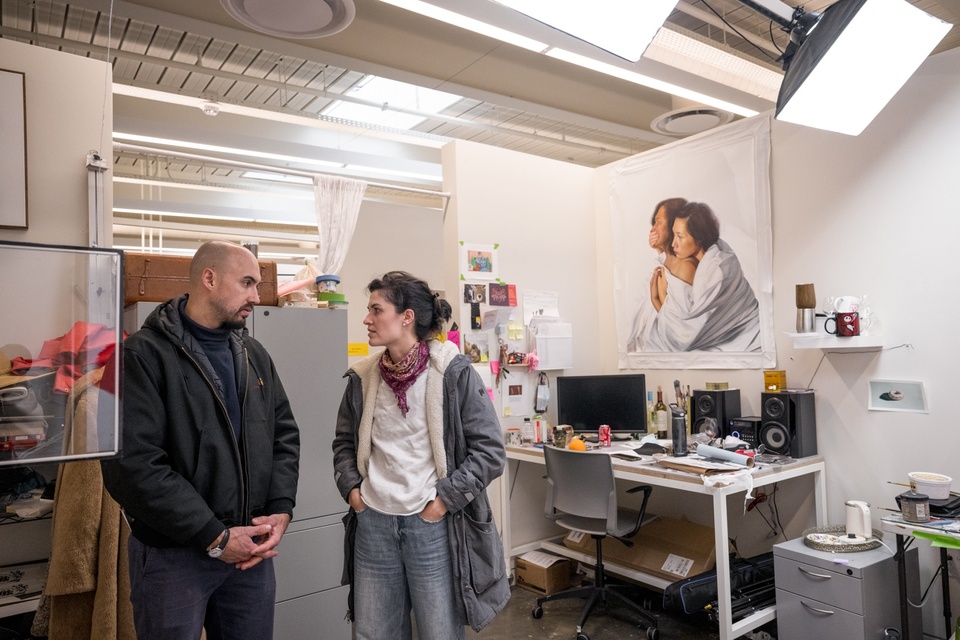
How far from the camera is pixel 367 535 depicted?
1982 millimetres

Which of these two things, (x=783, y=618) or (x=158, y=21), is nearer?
(x=783, y=618)

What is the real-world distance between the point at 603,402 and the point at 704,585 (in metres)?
1.34

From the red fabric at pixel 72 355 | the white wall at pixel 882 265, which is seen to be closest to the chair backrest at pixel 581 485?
the white wall at pixel 882 265

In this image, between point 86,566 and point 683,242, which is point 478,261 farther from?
point 86,566

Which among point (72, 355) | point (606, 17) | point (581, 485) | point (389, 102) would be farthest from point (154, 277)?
point (389, 102)

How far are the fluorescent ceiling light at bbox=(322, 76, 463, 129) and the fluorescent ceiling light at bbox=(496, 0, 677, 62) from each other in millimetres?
3201

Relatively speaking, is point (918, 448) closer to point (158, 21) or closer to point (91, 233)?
point (91, 233)

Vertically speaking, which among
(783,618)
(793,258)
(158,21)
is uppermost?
(158,21)

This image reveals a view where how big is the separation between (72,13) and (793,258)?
479 centimetres

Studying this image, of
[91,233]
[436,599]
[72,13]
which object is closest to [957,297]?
[436,599]

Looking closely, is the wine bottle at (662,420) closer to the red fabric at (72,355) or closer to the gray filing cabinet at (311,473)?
the gray filing cabinet at (311,473)

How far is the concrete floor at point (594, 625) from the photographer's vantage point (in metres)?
3.25

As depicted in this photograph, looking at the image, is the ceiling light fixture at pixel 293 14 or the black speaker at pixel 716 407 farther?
the black speaker at pixel 716 407

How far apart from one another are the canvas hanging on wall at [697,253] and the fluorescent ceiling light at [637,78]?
0.24 meters
